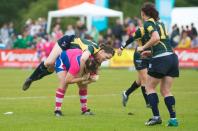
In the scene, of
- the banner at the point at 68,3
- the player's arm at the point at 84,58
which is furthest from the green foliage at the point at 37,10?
the player's arm at the point at 84,58

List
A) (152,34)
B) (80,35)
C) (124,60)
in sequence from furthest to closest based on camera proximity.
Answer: (80,35), (124,60), (152,34)

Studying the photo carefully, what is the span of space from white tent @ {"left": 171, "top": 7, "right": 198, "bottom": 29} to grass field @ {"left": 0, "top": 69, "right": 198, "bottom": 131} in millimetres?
16385

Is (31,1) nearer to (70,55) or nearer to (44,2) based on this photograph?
(44,2)

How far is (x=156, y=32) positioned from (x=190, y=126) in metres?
1.89

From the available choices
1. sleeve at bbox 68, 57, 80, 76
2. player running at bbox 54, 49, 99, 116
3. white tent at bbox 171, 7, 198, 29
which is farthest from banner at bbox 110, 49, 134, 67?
sleeve at bbox 68, 57, 80, 76

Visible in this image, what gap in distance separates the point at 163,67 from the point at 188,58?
24.3 m

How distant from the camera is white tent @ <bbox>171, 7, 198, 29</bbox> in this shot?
43000 mm

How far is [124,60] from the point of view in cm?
3912

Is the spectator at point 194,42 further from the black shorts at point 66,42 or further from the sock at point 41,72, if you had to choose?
the black shorts at point 66,42

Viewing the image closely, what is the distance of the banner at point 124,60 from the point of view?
38.7 metres

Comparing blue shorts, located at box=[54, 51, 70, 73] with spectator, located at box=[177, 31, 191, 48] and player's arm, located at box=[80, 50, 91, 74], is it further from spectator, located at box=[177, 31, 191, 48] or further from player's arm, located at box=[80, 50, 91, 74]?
spectator, located at box=[177, 31, 191, 48]

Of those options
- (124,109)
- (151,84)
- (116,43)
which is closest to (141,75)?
(124,109)

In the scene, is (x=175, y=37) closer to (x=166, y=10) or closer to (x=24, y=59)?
(x=166, y=10)

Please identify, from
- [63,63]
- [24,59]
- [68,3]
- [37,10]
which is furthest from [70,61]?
[37,10]
